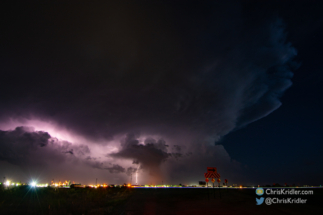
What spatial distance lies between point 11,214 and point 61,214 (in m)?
4.30

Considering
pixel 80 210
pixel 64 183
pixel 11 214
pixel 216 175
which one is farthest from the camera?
pixel 64 183

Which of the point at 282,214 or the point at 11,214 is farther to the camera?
the point at 11,214

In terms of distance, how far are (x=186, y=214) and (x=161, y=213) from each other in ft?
6.98

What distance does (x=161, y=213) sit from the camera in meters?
14.5

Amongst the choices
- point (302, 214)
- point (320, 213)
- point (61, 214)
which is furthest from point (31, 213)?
point (320, 213)

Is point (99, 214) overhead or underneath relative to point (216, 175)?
underneath

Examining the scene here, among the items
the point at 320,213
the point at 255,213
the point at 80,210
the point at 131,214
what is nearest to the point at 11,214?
the point at 80,210

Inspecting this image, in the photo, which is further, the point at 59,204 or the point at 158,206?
the point at 59,204

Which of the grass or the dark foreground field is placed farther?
the grass

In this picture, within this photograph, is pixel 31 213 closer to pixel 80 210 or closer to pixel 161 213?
pixel 80 210

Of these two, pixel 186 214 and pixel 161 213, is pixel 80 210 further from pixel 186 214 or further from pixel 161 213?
pixel 186 214

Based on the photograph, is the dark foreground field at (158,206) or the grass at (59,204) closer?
the dark foreground field at (158,206)

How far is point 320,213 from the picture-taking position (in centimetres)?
1283

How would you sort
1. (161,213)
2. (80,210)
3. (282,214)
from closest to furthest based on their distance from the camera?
(282,214) → (161,213) → (80,210)
